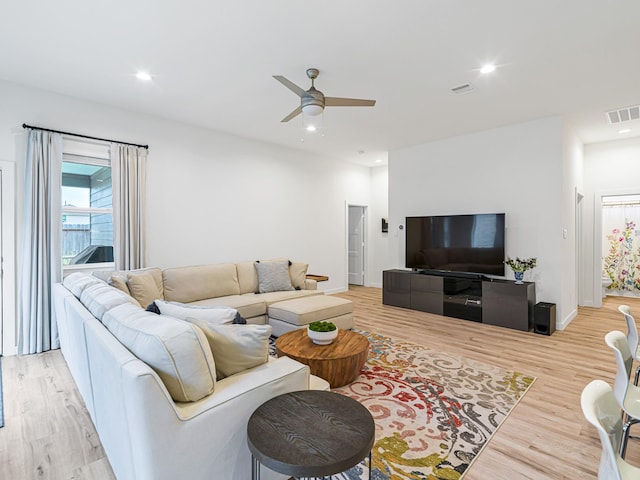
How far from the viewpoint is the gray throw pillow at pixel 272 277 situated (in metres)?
4.93

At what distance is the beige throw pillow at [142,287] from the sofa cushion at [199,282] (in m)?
0.26

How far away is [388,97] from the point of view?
155 inches

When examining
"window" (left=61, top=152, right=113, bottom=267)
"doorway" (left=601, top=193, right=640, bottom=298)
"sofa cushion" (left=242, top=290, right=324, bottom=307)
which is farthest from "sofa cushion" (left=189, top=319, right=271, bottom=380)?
"doorway" (left=601, top=193, right=640, bottom=298)

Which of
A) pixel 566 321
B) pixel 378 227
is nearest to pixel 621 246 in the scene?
pixel 566 321

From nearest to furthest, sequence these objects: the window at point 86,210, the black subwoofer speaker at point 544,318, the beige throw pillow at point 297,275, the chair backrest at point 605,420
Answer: the chair backrest at point 605,420 < the window at point 86,210 < the black subwoofer speaker at point 544,318 < the beige throw pillow at point 297,275

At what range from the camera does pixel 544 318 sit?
433 centimetres

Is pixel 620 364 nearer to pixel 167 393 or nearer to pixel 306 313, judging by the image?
pixel 167 393

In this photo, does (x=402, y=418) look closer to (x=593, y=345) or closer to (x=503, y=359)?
(x=503, y=359)

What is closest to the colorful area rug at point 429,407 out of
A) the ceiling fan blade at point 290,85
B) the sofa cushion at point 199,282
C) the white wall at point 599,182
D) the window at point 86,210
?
the sofa cushion at point 199,282

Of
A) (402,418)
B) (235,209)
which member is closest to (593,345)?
(402,418)

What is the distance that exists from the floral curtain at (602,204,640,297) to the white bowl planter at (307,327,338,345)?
25.3ft

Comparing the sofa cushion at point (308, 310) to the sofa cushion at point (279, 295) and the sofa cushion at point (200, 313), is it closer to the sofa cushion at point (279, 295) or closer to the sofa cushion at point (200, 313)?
the sofa cushion at point (279, 295)

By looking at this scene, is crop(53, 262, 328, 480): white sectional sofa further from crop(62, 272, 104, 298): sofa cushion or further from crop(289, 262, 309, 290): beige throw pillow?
crop(289, 262, 309, 290): beige throw pillow

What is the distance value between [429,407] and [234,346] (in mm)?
1709
